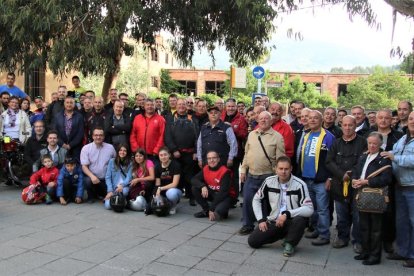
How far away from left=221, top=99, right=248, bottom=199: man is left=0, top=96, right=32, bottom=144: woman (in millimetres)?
4169

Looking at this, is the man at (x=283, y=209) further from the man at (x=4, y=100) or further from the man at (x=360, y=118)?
the man at (x=4, y=100)

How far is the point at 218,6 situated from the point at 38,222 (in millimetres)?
6368

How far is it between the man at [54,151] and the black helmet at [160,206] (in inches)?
86.5

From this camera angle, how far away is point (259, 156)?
21.1 feet

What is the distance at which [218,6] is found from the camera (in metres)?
10.4

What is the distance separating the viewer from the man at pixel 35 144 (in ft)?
Result: 28.7

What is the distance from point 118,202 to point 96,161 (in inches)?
47.4

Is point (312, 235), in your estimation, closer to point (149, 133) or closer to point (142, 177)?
point (142, 177)

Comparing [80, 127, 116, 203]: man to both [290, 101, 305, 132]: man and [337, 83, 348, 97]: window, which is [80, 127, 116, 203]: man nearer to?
[290, 101, 305, 132]: man

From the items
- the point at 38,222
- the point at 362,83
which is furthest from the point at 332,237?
the point at 362,83

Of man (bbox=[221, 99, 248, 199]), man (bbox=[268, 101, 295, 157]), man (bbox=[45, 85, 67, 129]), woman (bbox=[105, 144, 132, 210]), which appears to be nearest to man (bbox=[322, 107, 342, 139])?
man (bbox=[268, 101, 295, 157])

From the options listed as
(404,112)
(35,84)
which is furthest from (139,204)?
(35,84)

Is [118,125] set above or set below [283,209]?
above

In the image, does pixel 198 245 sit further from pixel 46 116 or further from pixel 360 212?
pixel 46 116
